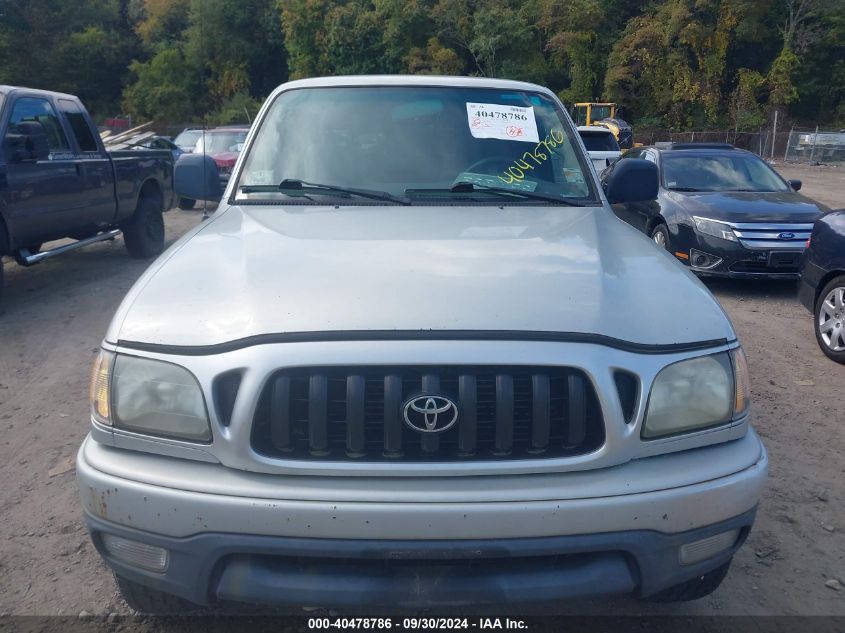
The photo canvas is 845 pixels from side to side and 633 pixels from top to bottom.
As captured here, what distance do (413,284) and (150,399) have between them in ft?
2.76

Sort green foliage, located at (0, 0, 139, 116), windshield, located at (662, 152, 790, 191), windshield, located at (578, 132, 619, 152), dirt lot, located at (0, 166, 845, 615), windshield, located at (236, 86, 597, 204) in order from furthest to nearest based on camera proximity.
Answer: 1. green foliage, located at (0, 0, 139, 116)
2. windshield, located at (578, 132, 619, 152)
3. windshield, located at (662, 152, 790, 191)
4. windshield, located at (236, 86, 597, 204)
5. dirt lot, located at (0, 166, 845, 615)

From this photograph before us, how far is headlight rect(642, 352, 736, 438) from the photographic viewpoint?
2.15 metres

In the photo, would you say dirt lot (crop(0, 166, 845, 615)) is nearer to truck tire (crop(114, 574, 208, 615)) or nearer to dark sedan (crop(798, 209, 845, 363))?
dark sedan (crop(798, 209, 845, 363))

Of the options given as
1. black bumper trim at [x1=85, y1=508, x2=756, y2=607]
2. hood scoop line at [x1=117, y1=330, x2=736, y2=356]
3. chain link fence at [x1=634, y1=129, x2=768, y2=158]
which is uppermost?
Result: hood scoop line at [x1=117, y1=330, x2=736, y2=356]

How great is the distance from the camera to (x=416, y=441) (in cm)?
210

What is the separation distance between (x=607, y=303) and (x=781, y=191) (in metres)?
7.78

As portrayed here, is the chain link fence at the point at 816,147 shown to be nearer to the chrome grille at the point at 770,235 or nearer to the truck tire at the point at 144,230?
the chrome grille at the point at 770,235

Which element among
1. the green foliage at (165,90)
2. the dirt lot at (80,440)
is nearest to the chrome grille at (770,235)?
the dirt lot at (80,440)

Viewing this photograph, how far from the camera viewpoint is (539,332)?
2.10 m

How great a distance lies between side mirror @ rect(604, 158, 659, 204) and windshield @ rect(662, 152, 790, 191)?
5.48 metres

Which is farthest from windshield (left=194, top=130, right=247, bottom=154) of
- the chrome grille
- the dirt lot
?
the chrome grille

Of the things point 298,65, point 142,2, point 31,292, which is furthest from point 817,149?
point 142,2

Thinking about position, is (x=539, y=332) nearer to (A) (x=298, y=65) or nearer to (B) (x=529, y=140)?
(B) (x=529, y=140)

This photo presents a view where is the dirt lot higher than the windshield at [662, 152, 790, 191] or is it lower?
lower
